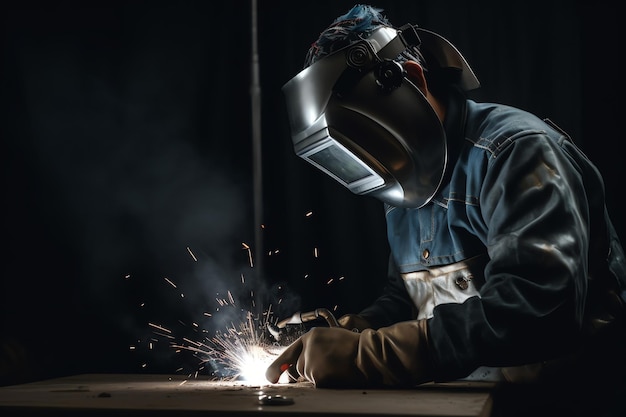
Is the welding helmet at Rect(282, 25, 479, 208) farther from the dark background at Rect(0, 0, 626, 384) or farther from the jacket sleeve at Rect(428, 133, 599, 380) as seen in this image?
the dark background at Rect(0, 0, 626, 384)

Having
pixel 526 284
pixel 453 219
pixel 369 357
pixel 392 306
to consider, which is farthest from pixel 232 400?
pixel 392 306

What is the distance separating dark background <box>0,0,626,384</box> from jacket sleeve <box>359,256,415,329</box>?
1.26 ft

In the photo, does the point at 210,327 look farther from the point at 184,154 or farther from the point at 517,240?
the point at 517,240

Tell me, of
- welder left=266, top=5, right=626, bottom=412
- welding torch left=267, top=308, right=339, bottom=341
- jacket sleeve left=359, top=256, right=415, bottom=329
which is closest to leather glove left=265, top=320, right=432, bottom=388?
welder left=266, top=5, right=626, bottom=412

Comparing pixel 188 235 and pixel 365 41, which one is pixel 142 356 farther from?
pixel 365 41

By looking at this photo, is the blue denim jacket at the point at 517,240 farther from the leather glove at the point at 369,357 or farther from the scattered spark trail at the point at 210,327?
the scattered spark trail at the point at 210,327

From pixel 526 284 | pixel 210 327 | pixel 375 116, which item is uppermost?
pixel 375 116

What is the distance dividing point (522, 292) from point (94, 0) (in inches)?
87.3

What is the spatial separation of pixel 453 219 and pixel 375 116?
0.34 metres

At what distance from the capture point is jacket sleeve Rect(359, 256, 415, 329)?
232 centimetres

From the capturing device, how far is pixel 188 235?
9.66 ft

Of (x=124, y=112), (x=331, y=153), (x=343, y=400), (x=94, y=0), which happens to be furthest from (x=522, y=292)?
(x=94, y=0)

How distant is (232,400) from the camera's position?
1.40 meters

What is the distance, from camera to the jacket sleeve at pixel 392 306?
2.32 m
